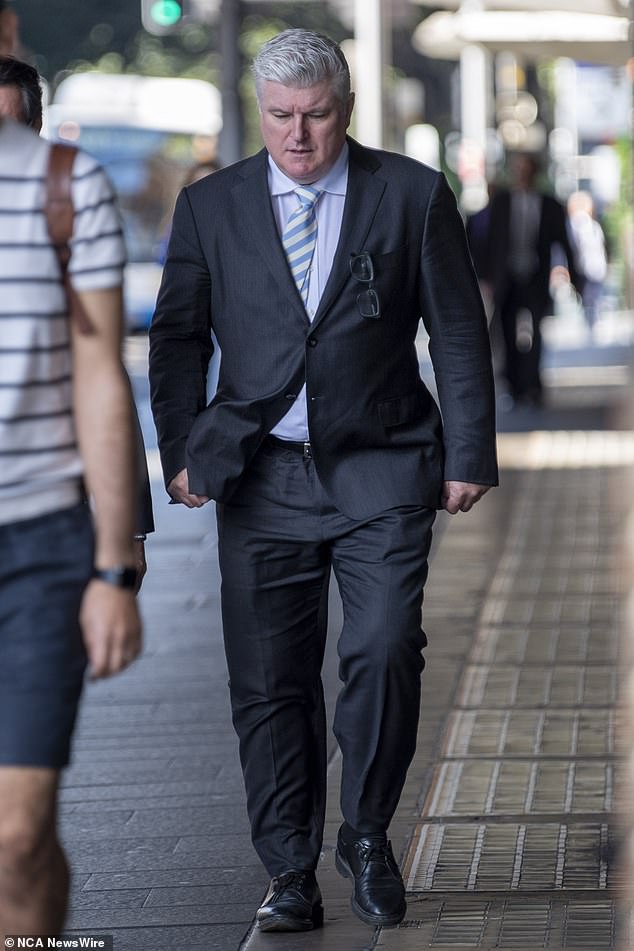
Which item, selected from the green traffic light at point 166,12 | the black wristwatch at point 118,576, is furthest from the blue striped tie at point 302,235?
the green traffic light at point 166,12

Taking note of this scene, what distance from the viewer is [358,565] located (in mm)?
4852

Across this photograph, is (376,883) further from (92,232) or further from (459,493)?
(92,232)

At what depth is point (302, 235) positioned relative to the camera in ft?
15.9

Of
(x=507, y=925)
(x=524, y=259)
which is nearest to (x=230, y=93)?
(x=524, y=259)

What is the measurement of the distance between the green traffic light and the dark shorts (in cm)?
1340

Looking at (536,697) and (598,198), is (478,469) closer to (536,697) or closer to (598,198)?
(536,697)

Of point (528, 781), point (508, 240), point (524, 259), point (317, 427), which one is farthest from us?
point (524, 259)

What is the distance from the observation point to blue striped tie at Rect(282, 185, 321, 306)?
4812 millimetres

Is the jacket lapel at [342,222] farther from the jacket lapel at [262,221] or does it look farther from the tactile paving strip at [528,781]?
the tactile paving strip at [528,781]

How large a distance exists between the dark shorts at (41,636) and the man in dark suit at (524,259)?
594 inches

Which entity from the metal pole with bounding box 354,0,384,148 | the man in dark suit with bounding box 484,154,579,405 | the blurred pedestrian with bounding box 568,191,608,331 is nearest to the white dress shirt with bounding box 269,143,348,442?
the metal pole with bounding box 354,0,384,148

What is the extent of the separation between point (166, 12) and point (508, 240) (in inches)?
144

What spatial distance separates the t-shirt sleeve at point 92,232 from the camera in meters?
3.45

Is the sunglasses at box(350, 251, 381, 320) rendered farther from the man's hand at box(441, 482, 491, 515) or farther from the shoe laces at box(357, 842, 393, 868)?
the shoe laces at box(357, 842, 393, 868)
